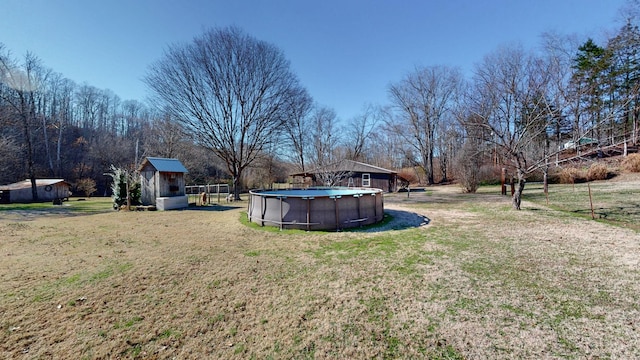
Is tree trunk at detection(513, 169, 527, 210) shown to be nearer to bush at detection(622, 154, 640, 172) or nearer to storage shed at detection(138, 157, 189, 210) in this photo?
storage shed at detection(138, 157, 189, 210)

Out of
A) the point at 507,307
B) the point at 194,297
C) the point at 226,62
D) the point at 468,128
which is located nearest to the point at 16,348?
the point at 194,297

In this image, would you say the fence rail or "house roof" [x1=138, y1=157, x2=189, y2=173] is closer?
"house roof" [x1=138, y1=157, x2=189, y2=173]

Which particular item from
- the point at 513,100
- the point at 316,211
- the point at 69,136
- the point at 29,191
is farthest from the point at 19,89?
the point at 513,100

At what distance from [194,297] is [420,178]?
35.1 m

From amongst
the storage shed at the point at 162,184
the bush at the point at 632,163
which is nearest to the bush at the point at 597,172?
the bush at the point at 632,163

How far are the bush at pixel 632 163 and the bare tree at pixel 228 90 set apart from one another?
Result: 27.8 m

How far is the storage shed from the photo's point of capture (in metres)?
14.0

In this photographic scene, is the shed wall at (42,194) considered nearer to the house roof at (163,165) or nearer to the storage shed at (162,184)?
the storage shed at (162,184)

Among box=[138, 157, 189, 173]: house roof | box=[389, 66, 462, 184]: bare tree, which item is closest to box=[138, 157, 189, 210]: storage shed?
box=[138, 157, 189, 173]: house roof

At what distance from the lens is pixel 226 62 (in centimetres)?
1802

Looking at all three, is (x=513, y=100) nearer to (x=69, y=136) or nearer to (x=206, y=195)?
(x=206, y=195)

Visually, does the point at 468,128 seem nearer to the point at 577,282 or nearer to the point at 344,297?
the point at 577,282

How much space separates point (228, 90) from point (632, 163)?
32.2 m

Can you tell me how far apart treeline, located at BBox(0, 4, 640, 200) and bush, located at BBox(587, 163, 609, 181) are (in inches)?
117
